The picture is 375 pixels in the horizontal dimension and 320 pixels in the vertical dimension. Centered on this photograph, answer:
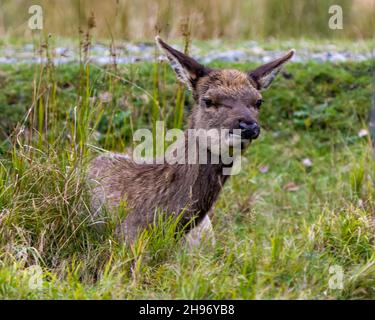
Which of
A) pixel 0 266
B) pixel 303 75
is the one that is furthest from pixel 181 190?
pixel 303 75

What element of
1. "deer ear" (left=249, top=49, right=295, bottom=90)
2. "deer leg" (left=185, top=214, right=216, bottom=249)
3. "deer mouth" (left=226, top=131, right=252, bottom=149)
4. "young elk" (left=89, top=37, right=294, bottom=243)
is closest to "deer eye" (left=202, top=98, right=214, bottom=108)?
"young elk" (left=89, top=37, right=294, bottom=243)

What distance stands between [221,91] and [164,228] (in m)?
1.27

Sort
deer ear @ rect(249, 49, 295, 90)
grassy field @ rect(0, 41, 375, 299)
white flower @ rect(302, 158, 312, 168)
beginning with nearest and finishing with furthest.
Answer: grassy field @ rect(0, 41, 375, 299), deer ear @ rect(249, 49, 295, 90), white flower @ rect(302, 158, 312, 168)

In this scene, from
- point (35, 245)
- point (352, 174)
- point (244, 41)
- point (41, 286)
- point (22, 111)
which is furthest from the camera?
point (244, 41)

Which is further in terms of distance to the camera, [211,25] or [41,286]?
[211,25]

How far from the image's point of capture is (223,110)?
703cm

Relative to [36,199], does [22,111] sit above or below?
above

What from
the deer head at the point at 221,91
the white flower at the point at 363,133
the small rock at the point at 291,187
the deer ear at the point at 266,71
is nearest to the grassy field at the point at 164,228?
the small rock at the point at 291,187

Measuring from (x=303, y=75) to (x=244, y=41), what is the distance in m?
2.37

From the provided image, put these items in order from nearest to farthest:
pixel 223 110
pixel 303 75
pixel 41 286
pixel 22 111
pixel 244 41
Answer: pixel 41 286, pixel 223 110, pixel 22 111, pixel 303 75, pixel 244 41

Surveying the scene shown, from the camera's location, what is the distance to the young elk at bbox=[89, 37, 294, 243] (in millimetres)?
6957

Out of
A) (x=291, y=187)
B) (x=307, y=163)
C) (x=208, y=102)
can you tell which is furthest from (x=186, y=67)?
(x=307, y=163)

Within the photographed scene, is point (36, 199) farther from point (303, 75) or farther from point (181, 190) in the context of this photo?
point (303, 75)

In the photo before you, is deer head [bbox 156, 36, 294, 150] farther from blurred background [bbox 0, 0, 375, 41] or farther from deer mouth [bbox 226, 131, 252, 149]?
blurred background [bbox 0, 0, 375, 41]
